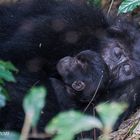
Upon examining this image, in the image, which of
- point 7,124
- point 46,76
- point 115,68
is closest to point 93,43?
point 115,68

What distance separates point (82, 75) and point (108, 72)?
189mm

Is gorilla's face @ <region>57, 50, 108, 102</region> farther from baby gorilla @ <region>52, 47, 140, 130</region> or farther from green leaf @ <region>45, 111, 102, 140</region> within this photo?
green leaf @ <region>45, 111, 102, 140</region>

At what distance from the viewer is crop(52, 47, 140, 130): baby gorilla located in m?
2.18

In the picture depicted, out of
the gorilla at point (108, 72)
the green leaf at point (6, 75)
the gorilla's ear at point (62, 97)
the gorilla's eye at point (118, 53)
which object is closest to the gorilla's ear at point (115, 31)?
the gorilla at point (108, 72)

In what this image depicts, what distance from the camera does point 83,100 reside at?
2205mm

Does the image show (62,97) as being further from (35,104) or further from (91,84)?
(35,104)

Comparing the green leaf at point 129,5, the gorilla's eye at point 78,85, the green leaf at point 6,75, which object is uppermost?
the green leaf at point 129,5

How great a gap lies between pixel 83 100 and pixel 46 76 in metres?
0.24

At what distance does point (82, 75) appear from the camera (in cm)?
218

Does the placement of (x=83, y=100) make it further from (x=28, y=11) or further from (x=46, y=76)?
(x=28, y=11)

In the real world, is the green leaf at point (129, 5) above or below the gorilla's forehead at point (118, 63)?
above

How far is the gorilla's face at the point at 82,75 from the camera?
2.17 m

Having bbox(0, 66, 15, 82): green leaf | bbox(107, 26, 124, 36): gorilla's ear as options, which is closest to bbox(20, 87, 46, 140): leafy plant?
bbox(0, 66, 15, 82): green leaf

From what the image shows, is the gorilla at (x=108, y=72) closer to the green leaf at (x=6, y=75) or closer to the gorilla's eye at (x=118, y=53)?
the gorilla's eye at (x=118, y=53)
